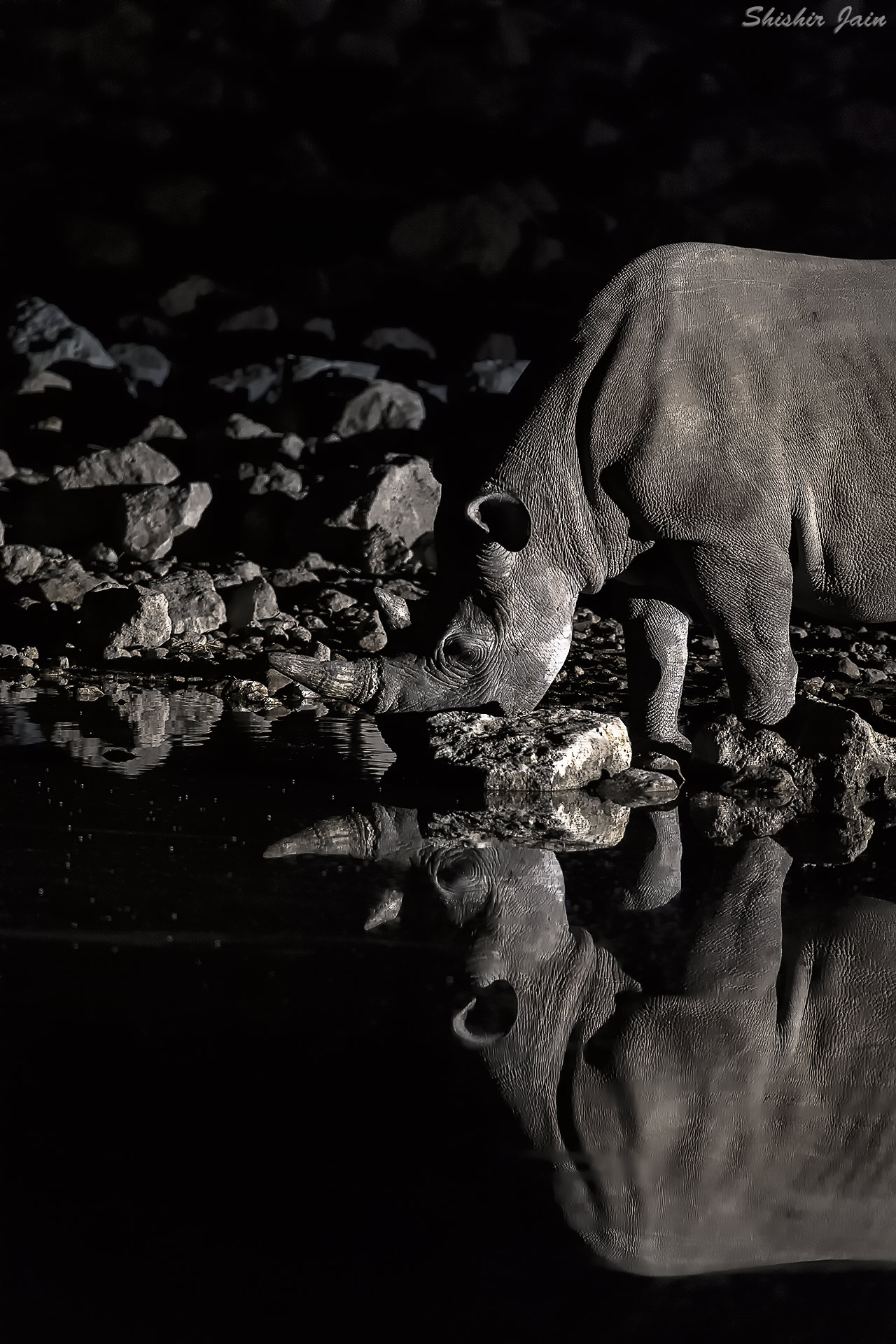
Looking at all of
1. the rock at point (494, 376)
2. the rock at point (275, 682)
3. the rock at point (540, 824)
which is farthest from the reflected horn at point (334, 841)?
the rock at point (494, 376)

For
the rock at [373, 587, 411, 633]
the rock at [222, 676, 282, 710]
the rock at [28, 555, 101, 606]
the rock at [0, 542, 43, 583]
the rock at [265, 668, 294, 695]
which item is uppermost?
the rock at [373, 587, 411, 633]

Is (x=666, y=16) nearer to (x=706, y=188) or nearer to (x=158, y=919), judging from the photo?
(x=706, y=188)

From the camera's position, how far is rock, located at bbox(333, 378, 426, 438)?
38.4 feet

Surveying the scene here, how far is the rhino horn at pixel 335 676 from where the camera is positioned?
5.32 metres

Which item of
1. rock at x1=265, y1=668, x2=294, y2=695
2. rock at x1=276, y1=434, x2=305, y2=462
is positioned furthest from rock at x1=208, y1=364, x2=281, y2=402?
rock at x1=265, y1=668, x2=294, y2=695

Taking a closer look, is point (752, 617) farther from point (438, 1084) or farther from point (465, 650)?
point (438, 1084)

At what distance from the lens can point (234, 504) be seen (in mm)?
10562

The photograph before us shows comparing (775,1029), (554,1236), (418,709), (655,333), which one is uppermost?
(655,333)

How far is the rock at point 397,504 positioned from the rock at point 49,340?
3533 millimetres

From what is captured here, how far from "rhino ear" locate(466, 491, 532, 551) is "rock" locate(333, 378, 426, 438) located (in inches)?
251

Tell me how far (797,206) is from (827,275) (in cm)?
607

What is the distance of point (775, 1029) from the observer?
3.07 meters

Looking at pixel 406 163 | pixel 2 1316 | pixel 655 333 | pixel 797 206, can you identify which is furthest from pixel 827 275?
pixel 406 163

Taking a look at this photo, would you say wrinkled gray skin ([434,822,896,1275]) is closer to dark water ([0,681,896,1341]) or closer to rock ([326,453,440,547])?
dark water ([0,681,896,1341])
